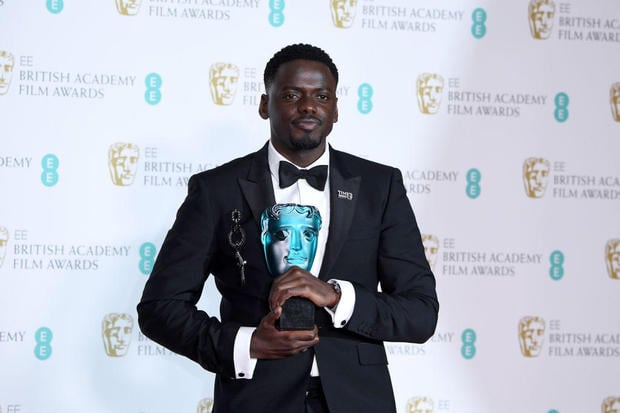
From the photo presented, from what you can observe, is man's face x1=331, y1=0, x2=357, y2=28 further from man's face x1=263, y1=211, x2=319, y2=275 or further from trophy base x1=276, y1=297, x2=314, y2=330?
trophy base x1=276, y1=297, x2=314, y2=330

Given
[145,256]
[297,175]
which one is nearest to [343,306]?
[297,175]

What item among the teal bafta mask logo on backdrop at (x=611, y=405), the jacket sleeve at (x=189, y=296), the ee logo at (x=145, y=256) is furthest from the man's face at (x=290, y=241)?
the teal bafta mask logo on backdrop at (x=611, y=405)

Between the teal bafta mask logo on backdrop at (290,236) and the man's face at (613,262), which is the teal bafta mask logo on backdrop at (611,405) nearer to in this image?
the man's face at (613,262)

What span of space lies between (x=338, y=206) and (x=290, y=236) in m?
0.27

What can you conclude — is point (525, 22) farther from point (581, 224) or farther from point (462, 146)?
point (581, 224)

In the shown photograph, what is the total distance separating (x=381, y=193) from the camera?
1.99 metres

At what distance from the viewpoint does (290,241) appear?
1.67 metres

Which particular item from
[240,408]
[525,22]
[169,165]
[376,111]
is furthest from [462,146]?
[240,408]

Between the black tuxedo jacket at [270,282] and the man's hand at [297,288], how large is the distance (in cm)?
14

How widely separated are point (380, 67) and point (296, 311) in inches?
66.3

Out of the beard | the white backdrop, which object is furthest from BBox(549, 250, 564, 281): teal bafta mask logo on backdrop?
the beard

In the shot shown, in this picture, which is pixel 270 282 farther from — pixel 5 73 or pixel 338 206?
pixel 5 73

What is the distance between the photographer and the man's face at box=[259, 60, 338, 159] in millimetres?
1915

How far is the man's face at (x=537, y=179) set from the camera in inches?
125
